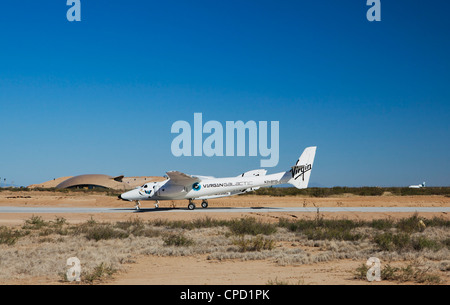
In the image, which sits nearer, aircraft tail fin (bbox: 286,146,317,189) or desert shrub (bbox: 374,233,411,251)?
desert shrub (bbox: 374,233,411,251)

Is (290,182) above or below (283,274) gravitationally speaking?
Answer: above

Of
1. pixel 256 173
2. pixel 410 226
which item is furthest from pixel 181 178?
pixel 410 226

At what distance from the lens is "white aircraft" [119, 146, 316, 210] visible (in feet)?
112

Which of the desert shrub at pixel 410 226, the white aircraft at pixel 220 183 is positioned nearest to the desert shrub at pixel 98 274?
the desert shrub at pixel 410 226

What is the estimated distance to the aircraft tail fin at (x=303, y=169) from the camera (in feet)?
112

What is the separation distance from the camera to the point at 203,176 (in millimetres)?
36469

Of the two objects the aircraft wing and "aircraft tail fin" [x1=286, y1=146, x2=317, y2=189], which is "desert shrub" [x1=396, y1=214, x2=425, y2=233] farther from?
the aircraft wing

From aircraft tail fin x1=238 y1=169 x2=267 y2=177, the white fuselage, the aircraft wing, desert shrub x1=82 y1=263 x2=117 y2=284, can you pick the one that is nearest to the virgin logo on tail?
the white fuselage
